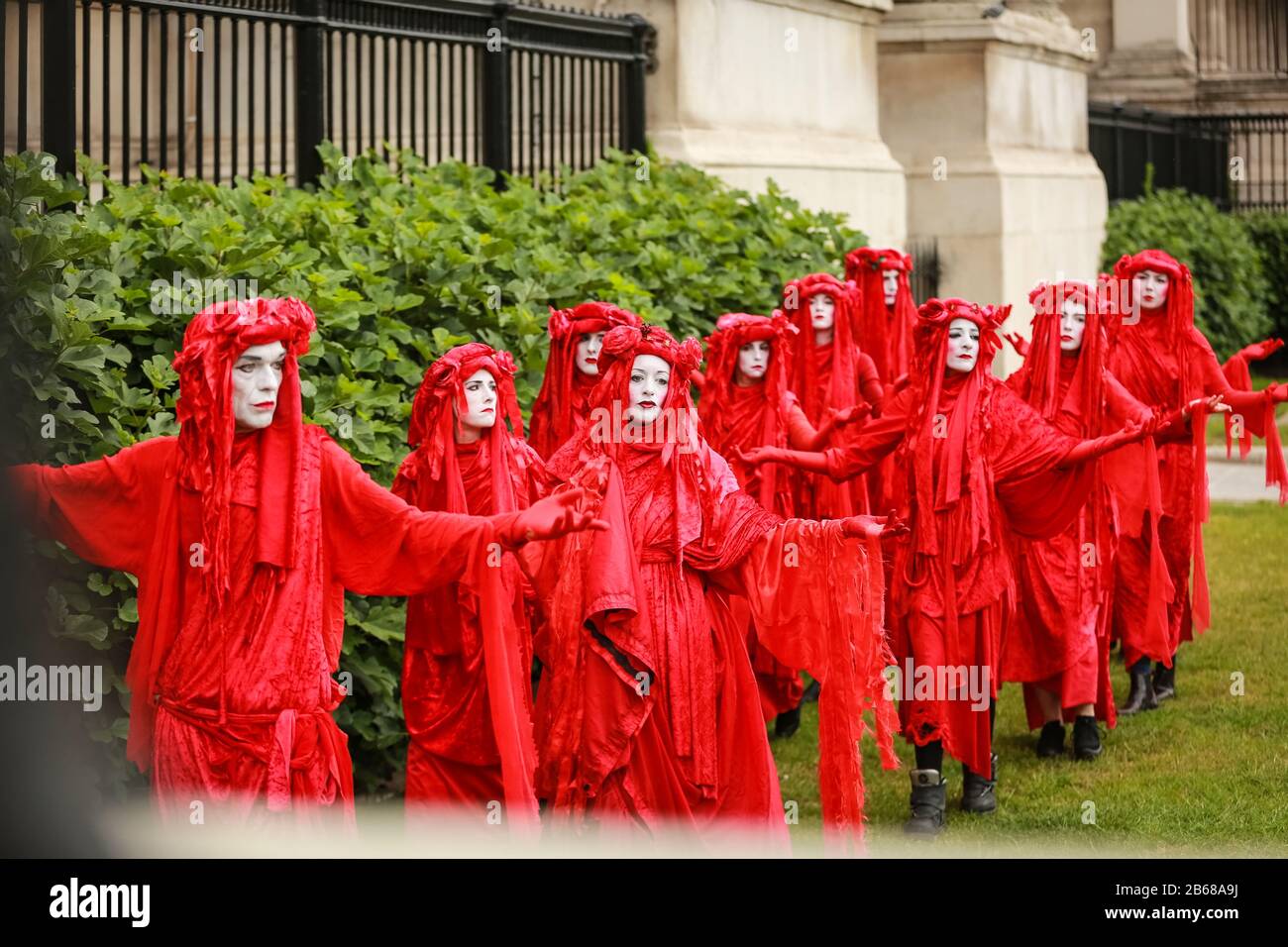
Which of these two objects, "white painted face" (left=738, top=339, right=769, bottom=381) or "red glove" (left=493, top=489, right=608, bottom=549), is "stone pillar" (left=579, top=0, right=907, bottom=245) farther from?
"red glove" (left=493, top=489, right=608, bottom=549)

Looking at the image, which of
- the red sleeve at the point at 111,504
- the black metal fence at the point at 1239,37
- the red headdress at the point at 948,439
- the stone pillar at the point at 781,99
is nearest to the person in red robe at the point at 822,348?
the red headdress at the point at 948,439

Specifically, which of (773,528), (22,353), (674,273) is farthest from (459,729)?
(674,273)

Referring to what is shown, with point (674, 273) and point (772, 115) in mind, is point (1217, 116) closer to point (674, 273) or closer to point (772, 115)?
point (772, 115)

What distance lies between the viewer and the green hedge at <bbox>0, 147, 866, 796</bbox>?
21.2ft

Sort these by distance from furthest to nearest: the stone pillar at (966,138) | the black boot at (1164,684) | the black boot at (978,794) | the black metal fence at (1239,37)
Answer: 1. the black metal fence at (1239,37)
2. the stone pillar at (966,138)
3. the black boot at (1164,684)
4. the black boot at (978,794)

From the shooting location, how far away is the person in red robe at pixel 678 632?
647cm

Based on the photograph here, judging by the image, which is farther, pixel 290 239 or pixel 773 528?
pixel 290 239

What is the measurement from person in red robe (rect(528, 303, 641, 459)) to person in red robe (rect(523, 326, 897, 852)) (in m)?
1.14

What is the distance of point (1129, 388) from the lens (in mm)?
10547

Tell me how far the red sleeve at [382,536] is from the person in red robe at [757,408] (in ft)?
10.8

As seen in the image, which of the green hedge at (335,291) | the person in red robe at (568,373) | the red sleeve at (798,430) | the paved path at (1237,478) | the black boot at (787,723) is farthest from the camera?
the paved path at (1237,478)

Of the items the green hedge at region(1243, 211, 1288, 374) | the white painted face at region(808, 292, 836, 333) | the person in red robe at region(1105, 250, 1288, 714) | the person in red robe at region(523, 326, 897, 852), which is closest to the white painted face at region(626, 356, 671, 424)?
the person in red robe at region(523, 326, 897, 852)

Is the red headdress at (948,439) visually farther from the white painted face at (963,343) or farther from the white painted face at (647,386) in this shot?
the white painted face at (647,386)

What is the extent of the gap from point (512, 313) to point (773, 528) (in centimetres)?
256
